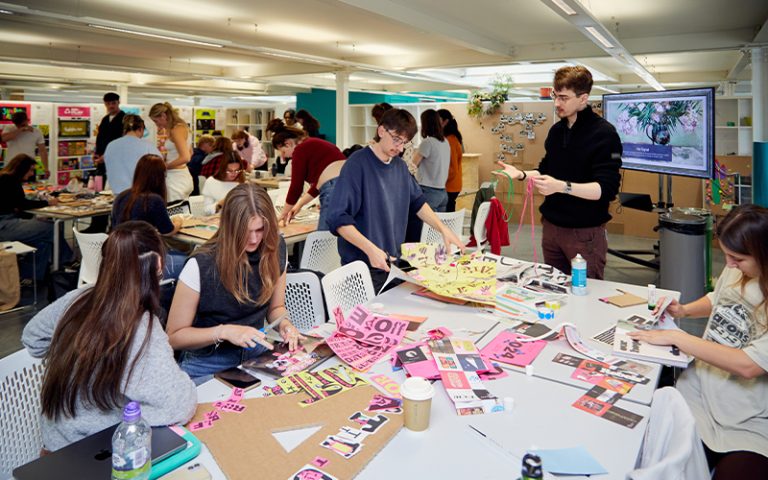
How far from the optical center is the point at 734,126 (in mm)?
12148

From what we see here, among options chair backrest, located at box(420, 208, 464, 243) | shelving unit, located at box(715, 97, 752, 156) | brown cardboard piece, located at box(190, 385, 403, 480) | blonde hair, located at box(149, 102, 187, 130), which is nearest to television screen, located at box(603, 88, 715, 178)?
chair backrest, located at box(420, 208, 464, 243)

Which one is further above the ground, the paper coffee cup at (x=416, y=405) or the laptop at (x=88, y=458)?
the paper coffee cup at (x=416, y=405)

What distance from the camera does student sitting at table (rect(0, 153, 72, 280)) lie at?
5879 millimetres

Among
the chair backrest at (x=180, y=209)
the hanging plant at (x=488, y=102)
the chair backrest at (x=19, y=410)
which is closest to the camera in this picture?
the chair backrest at (x=19, y=410)

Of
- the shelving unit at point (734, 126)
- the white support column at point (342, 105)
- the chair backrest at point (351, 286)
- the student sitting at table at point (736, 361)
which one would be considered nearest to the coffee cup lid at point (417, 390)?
the student sitting at table at point (736, 361)

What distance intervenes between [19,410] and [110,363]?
0.48 m

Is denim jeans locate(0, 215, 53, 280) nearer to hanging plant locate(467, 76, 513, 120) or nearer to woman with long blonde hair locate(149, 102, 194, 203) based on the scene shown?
woman with long blonde hair locate(149, 102, 194, 203)

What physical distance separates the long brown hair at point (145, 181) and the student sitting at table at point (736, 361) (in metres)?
3.49

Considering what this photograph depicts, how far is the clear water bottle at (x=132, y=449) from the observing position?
1.27 m

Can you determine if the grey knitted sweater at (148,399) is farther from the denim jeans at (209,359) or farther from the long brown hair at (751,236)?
the long brown hair at (751,236)

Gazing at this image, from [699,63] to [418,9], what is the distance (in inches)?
297

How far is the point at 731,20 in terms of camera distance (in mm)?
7066

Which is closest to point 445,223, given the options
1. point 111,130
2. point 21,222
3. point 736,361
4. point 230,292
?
point 230,292

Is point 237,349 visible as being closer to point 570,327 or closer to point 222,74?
point 570,327
